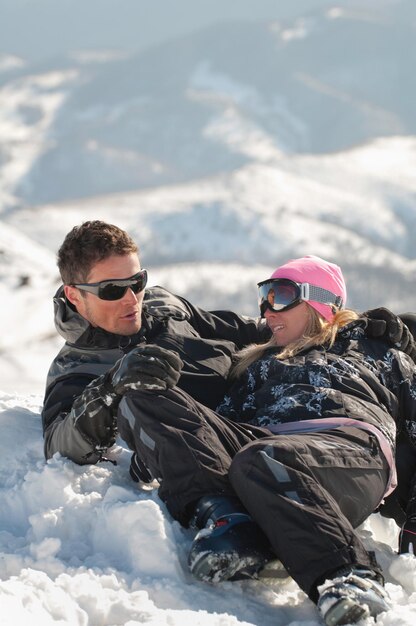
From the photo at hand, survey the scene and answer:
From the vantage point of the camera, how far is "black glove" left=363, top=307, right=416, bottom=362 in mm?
4836

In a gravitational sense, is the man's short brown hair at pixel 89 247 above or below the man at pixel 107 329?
above

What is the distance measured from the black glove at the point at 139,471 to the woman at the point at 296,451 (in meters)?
0.39

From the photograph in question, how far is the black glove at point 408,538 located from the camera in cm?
411

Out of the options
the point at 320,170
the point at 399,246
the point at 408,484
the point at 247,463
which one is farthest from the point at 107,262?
the point at 320,170

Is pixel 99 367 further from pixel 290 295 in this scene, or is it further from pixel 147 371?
pixel 290 295

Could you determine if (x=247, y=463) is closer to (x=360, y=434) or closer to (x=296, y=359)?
(x=360, y=434)

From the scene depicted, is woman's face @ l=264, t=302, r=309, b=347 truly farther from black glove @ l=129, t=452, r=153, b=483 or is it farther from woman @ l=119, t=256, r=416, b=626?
black glove @ l=129, t=452, r=153, b=483

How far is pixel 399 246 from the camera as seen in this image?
164 metres

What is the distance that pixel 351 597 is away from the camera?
3.16 meters

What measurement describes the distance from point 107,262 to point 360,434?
5.89ft

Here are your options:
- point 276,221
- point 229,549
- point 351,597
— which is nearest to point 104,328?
point 229,549

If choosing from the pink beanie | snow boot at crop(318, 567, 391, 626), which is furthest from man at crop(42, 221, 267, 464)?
snow boot at crop(318, 567, 391, 626)

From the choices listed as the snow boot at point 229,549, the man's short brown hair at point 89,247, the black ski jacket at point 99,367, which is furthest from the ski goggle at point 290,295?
the snow boot at point 229,549

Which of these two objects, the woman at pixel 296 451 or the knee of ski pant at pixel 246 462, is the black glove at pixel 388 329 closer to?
the woman at pixel 296 451
